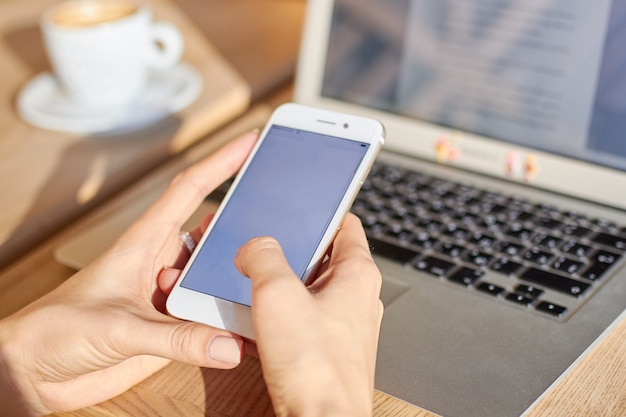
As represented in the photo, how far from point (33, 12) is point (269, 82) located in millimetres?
462

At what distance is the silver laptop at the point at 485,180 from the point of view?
0.57 meters

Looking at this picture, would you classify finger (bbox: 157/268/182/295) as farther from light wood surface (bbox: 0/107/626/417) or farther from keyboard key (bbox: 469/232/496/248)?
keyboard key (bbox: 469/232/496/248)

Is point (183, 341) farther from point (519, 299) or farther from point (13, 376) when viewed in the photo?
point (519, 299)

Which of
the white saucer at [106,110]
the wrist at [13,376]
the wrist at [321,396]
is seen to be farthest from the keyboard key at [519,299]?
the white saucer at [106,110]

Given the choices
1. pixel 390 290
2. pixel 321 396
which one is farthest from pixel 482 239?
pixel 321 396

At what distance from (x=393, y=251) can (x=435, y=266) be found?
0.04 metres

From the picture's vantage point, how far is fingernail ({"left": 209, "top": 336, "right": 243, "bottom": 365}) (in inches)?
19.6

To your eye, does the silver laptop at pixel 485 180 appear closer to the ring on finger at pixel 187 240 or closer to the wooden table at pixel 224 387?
the wooden table at pixel 224 387

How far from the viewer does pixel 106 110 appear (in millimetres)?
945

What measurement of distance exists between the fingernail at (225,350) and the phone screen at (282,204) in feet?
0.14

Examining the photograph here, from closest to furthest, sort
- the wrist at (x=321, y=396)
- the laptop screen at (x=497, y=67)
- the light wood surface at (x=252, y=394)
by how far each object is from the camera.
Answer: the wrist at (x=321, y=396), the light wood surface at (x=252, y=394), the laptop screen at (x=497, y=67)

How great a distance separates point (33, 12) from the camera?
124cm

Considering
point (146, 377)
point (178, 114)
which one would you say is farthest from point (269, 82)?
point (146, 377)

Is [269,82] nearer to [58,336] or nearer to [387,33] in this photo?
[387,33]
